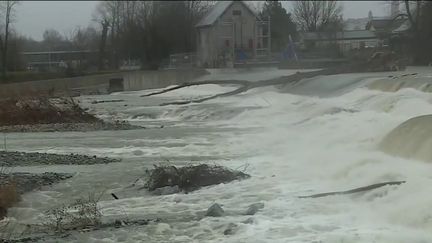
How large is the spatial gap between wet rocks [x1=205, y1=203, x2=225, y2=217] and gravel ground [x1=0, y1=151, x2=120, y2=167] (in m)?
7.04

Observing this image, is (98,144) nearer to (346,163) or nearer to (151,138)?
(151,138)

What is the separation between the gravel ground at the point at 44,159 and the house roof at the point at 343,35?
6763cm

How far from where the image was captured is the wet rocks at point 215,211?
10.5 meters

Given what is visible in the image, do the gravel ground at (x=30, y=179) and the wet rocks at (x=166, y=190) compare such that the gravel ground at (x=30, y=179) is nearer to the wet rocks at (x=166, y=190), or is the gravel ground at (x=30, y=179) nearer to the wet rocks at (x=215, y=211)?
the wet rocks at (x=166, y=190)

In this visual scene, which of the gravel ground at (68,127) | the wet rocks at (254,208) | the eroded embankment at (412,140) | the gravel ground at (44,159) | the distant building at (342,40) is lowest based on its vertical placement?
the gravel ground at (68,127)

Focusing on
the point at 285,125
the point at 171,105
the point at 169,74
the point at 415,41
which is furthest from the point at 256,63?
the point at 285,125

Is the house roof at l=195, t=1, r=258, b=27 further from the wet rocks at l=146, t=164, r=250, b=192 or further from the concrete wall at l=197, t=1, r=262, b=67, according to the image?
the wet rocks at l=146, t=164, r=250, b=192

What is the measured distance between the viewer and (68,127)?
27016 millimetres

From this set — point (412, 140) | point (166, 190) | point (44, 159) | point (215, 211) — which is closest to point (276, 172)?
point (166, 190)

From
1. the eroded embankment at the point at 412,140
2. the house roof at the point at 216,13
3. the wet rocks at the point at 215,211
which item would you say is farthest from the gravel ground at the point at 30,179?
the house roof at the point at 216,13

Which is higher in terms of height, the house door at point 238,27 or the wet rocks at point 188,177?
the house door at point 238,27

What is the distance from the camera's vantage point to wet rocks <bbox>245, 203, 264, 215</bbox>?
34.9 feet

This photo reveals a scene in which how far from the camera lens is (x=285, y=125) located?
2373 centimetres

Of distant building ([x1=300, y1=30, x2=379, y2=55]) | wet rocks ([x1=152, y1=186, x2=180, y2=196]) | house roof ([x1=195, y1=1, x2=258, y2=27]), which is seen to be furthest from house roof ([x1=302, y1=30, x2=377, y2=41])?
wet rocks ([x1=152, y1=186, x2=180, y2=196])
